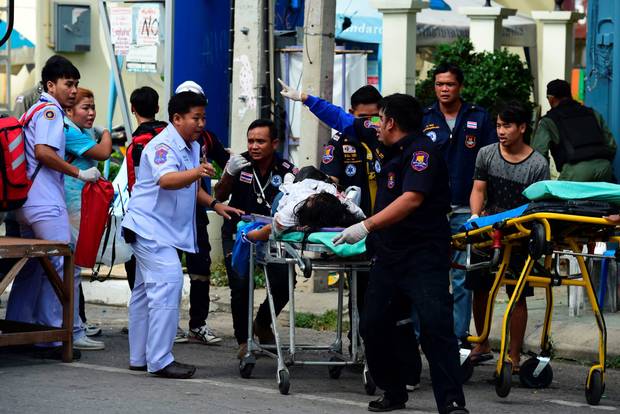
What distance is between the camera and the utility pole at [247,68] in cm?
1208

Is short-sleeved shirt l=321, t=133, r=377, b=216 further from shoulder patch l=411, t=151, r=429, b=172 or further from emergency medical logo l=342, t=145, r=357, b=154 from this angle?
shoulder patch l=411, t=151, r=429, b=172

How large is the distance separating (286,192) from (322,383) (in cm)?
123

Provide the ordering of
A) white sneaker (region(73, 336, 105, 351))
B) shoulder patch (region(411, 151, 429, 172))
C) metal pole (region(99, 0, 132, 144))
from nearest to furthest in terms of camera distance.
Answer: shoulder patch (region(411, 151, 429, 172)) < white sneaker (region(73, 336, 105, 351)) < metal pole (region(99, 0, 132, 144))

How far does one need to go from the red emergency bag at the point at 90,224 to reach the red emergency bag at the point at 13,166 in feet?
1.40

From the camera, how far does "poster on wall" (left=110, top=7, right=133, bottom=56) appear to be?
43.6 ft

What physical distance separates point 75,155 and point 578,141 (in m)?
4.03

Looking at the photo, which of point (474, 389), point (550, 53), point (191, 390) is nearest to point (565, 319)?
point (474, 389)

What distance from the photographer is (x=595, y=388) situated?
25.2ft

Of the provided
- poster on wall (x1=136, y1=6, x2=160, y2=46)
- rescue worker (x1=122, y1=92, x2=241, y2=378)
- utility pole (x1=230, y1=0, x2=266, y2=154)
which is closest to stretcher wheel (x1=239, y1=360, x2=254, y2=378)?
rescue worker (x1=122, y1=92, x2=241, y2=378)

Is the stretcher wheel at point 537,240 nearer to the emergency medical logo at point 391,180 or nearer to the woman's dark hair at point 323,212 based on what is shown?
the emergency medical logo at point 391,180

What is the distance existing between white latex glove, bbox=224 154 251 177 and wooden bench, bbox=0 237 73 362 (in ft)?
3.86

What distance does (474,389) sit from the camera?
326 inches

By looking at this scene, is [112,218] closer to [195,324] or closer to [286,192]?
[195,324]

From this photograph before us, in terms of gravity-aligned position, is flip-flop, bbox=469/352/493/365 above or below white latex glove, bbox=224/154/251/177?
below
